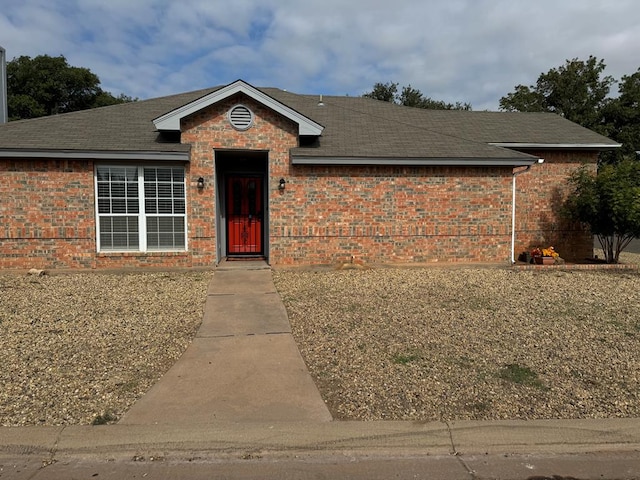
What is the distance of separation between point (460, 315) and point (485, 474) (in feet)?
13.2

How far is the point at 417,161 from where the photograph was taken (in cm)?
1144

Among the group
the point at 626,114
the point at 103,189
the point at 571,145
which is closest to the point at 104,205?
the point at 103,189

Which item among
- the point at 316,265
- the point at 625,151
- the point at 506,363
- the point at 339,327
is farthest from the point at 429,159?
the point at 625,151

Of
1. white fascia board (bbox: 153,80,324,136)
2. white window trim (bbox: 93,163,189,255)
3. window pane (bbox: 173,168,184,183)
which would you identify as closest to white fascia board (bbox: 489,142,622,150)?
white fascia board (bbox: 153,80,324,136)

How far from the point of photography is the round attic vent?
11.1 metres

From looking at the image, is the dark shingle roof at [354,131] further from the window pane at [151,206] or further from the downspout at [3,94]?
the downspout at [3,94]

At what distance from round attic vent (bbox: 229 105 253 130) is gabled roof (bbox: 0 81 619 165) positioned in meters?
0.37

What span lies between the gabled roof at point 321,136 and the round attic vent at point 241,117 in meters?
0.37

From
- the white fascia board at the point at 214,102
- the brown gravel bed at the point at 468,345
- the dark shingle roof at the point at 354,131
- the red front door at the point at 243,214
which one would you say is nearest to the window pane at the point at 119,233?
the dark shingle roof at the point at 354,131

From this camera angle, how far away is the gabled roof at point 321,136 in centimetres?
1063

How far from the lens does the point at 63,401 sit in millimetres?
4254

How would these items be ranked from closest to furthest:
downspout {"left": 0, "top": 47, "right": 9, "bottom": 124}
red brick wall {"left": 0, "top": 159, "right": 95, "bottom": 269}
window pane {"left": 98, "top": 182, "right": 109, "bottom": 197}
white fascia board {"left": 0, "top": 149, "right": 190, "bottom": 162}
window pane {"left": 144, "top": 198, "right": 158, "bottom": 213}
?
white fascia board {"left": 0, "top": 149, "right": 190, "bottom": 162}, red brick wall {"left": 0, "top": 159, "right": 95, "bottom": 269}, window pane {"left": 98, "top": 182, "right": 109, "bottom": 197}, window pane {"left": 144, "top": 198, "right": 158, "bottom": 213}, downspout {"left": 0, "top": 47, "right": 9, "bottom": 124}

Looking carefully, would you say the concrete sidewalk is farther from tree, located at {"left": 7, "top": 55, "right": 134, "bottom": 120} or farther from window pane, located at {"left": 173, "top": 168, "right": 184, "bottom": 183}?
tree, located at {"left": 7, "top": 55, "right": 134, "bottom": 120}

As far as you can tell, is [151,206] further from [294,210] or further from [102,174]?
[294,210]
